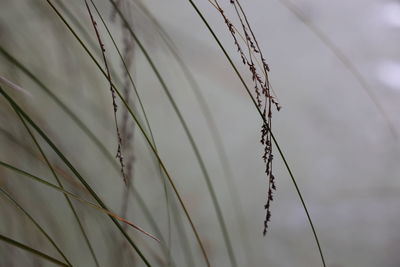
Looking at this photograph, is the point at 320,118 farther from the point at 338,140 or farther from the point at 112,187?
the point at 112,187

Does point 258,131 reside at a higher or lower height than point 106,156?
higher

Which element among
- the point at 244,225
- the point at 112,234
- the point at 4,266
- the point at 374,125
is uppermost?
the point at 374,125

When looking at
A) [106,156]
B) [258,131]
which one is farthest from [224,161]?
[106,156]

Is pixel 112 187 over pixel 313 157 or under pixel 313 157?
under

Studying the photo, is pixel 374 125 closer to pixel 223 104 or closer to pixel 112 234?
pixel 223 104

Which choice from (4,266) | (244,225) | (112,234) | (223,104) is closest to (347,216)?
(244,225)

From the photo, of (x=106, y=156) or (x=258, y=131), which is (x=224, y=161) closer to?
(x=258, y=131)
